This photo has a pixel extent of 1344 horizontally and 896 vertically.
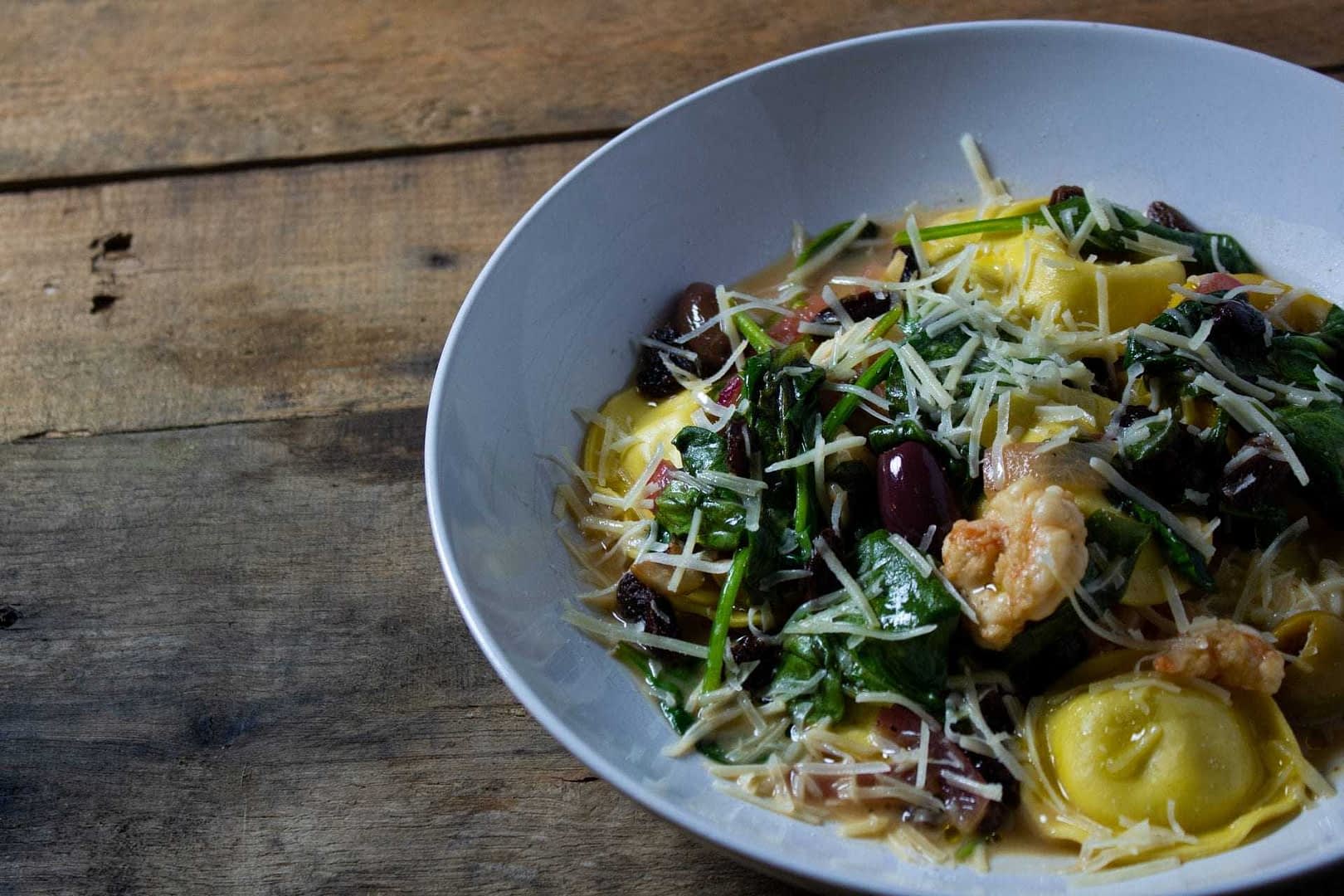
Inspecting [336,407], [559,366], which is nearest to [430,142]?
[336,407]

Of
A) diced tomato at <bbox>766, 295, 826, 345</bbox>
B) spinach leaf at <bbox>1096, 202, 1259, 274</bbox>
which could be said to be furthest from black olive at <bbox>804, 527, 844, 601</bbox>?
spinach leaf at <bbox>1096, 202, 1259, 274</bbox>

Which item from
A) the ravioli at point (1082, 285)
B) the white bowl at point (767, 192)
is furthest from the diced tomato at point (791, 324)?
the ravioli at point (1082, 285)

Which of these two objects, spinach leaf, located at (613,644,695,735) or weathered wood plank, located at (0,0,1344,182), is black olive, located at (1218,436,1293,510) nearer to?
spinach leaf, located at (613,644,695,735)

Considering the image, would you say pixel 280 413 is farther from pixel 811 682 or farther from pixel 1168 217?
pixel 1168 217

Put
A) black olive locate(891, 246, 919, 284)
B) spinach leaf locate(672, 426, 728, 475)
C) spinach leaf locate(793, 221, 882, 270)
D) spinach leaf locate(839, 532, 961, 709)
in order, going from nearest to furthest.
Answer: spinach leaf locate(839, 532, 961, 709)
spinach leaf locate(672, 426, 728, 475)
black olive locate(891, 246, 919, 284)
spinach leaf locate(793, 221, 882, 270)

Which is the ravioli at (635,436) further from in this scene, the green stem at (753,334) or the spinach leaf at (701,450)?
the green stem at (753,334)

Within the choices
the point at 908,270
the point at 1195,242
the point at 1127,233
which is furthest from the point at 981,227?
the point at 1195,242
